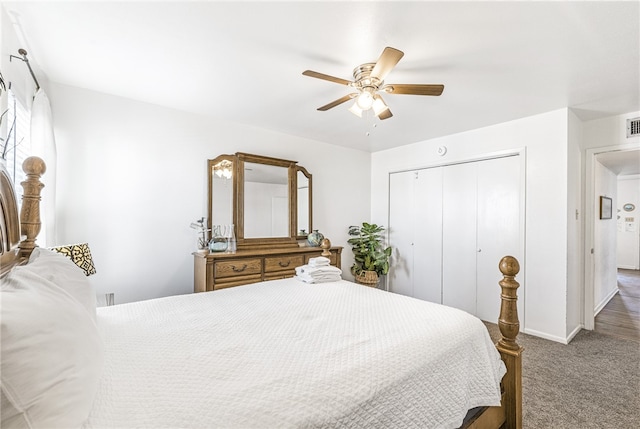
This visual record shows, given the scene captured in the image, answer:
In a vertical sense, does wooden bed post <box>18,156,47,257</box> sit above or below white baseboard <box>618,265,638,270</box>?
above

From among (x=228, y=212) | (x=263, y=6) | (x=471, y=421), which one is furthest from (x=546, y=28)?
(x=228, y=212)

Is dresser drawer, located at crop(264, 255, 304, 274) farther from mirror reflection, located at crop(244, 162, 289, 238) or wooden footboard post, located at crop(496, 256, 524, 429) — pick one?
wooden footboard post, located at crop(496, 256, 524, 429)

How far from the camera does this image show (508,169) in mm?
3422

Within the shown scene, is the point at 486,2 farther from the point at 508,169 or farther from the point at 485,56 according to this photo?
the point at 508,169

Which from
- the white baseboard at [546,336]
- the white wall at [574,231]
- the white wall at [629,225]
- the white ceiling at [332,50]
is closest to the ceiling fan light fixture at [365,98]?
the white ceiling at [332,50]

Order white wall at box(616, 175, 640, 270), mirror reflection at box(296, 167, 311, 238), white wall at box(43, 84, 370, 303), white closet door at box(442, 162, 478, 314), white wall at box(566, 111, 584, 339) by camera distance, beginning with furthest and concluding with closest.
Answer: white wall at box(616, 175, 640, 270) < mirror reflection at box(296, 167, 311, 238) < white closet door at box(442, 162, 478, 314) < white wall at box(566, 111, 584, 339) < white wall at box(43, 84, 370, 303)

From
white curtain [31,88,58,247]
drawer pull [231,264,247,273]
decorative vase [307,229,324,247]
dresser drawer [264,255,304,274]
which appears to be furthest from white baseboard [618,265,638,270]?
white curtain [31,88,58,247]

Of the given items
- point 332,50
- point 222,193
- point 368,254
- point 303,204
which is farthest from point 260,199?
point 332,50

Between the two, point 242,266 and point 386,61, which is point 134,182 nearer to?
point 242,266

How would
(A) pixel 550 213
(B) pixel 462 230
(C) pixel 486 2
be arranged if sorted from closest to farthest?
(C) pixel 486 2 → (A) pixel 550 213 → (B) pixel 462 230

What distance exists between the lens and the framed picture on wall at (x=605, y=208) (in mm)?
4112

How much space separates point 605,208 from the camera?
4.33 metres

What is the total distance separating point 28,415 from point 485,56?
2.72 metres

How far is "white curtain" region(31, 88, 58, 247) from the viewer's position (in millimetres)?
2018
